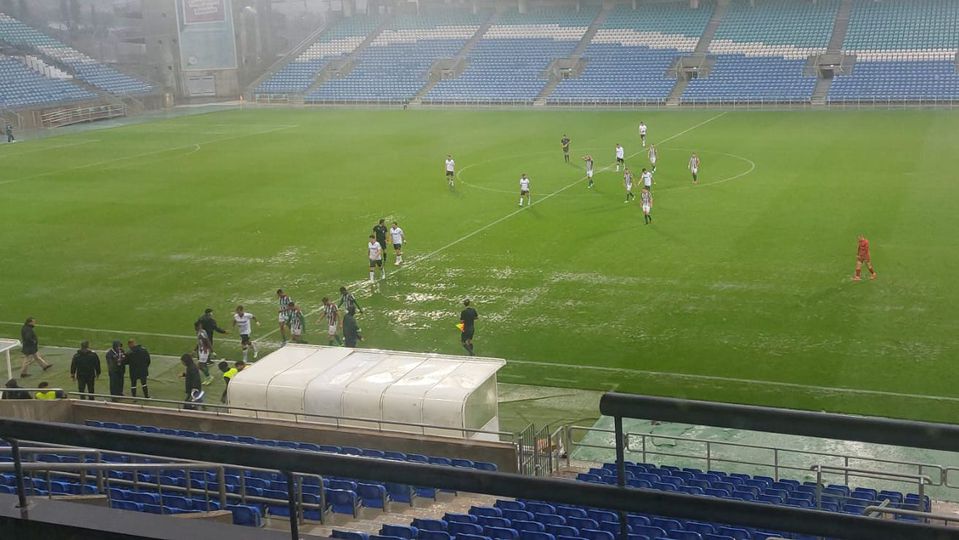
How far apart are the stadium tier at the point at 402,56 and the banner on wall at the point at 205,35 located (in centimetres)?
804

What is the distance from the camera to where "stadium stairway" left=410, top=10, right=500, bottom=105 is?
71312 mm

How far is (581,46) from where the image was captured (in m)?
73.6

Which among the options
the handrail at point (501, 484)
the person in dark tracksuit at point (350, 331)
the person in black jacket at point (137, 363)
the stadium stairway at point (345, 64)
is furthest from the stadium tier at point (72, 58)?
the handrail at point (501, 484)

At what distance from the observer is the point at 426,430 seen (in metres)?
15.6

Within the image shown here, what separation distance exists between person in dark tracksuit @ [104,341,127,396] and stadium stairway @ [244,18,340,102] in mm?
59597

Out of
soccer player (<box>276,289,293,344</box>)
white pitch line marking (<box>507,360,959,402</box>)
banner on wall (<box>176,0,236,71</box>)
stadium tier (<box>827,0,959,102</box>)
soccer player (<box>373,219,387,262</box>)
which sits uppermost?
banner on wall (<box>176,0,236,71</box>)

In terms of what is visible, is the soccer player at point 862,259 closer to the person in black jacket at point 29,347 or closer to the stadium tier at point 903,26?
the person in black jacket at point 29,347

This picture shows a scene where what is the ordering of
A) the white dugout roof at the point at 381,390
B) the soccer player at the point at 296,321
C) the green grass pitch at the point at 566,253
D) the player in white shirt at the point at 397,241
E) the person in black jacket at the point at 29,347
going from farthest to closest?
the player in white shirt at the point at 397,241
the soccer player at the point at 296,321
the person in black jacket at the point at 29,347
the green grass pitch at the point at 566,253
the white dugout roof at the point at 381,390

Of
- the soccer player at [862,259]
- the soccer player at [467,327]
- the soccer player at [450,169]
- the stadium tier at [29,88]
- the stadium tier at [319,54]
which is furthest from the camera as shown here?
the stadium tier at [319,54]

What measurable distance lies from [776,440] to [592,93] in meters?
51.6

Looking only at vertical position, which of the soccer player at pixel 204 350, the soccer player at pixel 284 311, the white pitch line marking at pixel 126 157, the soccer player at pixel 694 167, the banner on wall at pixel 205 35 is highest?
the banner on wall at pixel 205 35

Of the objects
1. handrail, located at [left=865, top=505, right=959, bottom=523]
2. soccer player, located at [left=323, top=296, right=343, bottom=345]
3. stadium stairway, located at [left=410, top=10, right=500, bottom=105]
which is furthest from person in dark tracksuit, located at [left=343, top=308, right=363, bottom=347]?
stadium stairway, located at [left=410, top=10, right=500, bottom=105]

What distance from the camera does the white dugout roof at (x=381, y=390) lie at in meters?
15.7

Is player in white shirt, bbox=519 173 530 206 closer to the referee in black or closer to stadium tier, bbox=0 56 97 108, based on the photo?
the referee in black
